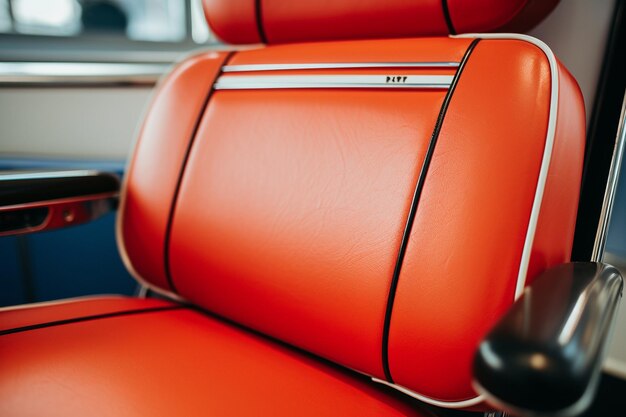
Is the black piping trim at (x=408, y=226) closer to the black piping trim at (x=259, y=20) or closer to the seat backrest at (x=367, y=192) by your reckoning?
the seat backrest at (x=367, y=192)

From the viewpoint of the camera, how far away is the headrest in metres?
0.53

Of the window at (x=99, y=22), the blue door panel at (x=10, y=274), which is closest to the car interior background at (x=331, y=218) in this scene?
the blue door panel at (x=10, y=274)

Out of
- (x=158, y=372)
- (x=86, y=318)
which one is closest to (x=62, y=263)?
(x=86, y=318)

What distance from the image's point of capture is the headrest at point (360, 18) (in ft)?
1.74

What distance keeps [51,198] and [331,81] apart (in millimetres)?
445

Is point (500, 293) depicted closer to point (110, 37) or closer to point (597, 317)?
point (597, 317)

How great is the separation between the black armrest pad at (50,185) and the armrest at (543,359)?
636 millimetres

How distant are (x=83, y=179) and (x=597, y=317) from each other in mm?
696

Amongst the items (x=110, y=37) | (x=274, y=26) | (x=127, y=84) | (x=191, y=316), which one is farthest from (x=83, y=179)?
(x=110, y=37)

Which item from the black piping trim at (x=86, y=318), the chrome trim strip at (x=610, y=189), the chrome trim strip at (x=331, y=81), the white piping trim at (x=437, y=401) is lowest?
the black piping trim at (x=86, y=318)

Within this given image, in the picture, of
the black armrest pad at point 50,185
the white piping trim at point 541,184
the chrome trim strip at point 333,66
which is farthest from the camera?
the black armrest pad at point 50,185

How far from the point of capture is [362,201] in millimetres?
539

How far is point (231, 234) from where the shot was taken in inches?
24.9

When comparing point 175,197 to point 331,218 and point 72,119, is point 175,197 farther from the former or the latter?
point 72,119
